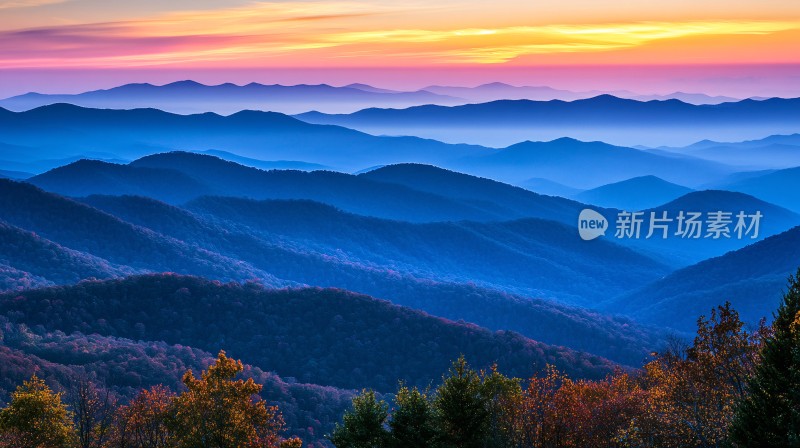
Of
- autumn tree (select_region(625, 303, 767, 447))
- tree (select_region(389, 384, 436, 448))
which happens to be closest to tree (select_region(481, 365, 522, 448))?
tree (select_region(389, 384, 436, 448))

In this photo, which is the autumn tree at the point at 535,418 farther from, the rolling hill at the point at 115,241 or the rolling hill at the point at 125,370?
the rolling hill at the point at 115,241

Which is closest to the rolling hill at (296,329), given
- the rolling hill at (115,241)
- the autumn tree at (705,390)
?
the rolling hill at (115,241)

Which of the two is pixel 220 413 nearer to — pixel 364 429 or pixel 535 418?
pixel 364 429

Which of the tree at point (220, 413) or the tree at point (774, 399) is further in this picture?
the tree at point (220, 413)

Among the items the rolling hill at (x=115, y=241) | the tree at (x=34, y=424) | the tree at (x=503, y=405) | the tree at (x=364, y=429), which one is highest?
the rolling hill at (x=115, y=241)

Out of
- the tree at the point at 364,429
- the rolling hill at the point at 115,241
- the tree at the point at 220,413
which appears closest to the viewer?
the tree at the point at 220,413

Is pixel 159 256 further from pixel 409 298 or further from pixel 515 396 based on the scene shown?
pixel 515 396

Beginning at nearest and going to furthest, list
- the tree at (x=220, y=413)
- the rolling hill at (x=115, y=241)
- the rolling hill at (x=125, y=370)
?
1. the tree at (x=220, y=413)
2. the rolling hill at (x=125, y=370)
3. the rolling hill at (x=115, y=241)

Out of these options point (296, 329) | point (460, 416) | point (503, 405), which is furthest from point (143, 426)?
point (296, 329)
